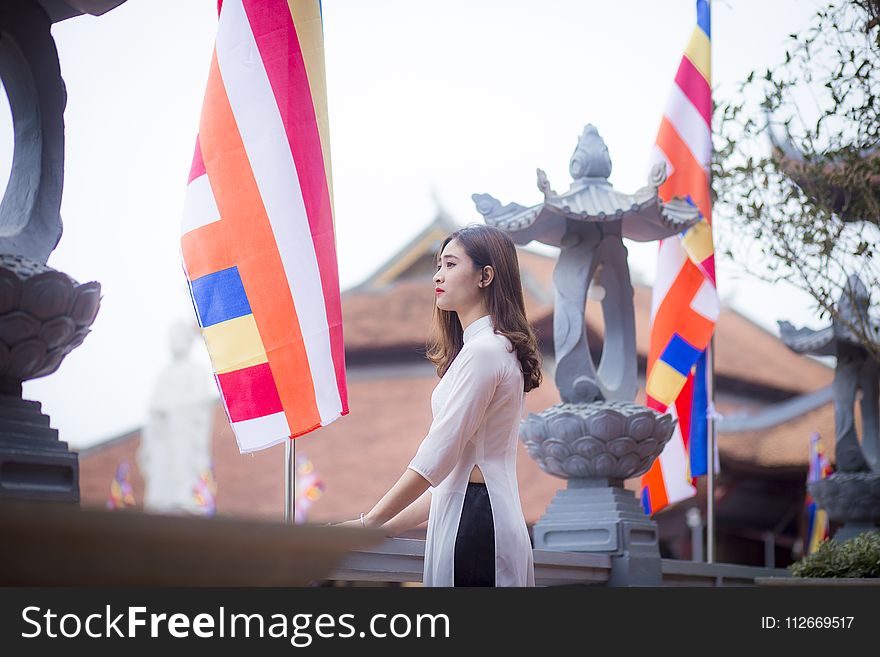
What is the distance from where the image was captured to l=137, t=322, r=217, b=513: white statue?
1380cm

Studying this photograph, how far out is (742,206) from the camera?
493cm

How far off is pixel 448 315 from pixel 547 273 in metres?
13.5

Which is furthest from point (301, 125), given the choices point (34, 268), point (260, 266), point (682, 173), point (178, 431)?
point (178, 431)

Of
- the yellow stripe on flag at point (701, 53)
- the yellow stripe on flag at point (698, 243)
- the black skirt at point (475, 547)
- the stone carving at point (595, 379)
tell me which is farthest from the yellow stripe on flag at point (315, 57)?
the yellow stripe on flag at point (701, 53)

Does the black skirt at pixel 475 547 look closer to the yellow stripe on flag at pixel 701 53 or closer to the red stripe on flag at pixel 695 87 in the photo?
the red stripe on flag at pixel 695 87

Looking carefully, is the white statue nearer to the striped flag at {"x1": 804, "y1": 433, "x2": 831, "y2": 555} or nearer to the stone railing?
the striped flag at {"x1": 804, "y1": 433, "x2": 831, "y2": 555}

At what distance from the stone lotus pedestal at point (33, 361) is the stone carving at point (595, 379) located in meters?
2.37

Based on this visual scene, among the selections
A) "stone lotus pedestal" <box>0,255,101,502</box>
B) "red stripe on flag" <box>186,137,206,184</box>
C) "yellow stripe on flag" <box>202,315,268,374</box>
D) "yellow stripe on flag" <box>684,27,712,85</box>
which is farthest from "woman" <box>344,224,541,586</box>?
"yellow stripe on flag" <box>684,27,712,85</box>

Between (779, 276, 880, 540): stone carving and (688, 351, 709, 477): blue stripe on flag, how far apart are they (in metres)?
1.07

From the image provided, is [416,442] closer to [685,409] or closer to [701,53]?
[685,409]

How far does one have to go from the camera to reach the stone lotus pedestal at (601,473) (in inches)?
164

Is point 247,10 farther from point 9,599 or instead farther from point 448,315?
point 9,599

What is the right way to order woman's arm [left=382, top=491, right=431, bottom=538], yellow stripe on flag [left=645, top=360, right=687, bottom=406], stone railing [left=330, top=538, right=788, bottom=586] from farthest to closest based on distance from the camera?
yellow stripe on flag [left=645, top=360, right=687, bottom=406] → stone railing [left=330, top=538, right=788, bottom=586] → woman's arm [left=382, top=491, right=431, bottom=538]

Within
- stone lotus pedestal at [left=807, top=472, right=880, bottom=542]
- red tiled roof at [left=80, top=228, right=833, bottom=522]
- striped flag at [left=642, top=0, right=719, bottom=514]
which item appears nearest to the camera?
striped flag at [left=642, top=0, right=719, bottom=514]
